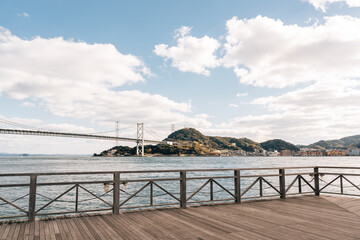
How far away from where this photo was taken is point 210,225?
5.41 m

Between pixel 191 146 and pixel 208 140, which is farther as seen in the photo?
pixel 208 140

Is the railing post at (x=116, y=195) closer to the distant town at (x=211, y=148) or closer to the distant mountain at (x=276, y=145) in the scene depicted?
the distant town at (x=211, y=148)

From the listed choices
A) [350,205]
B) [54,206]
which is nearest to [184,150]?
[54,206]

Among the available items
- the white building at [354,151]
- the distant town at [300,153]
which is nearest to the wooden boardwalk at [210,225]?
the distant town at [300,153]

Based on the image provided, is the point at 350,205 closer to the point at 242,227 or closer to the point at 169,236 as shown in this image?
the point at 242,227

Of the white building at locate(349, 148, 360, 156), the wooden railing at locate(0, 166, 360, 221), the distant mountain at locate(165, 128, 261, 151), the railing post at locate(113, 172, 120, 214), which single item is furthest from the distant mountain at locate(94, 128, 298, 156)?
the railing post at locate(113, 172, 120, 214)

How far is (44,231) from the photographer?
4.99m

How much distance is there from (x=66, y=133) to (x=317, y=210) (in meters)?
63.9

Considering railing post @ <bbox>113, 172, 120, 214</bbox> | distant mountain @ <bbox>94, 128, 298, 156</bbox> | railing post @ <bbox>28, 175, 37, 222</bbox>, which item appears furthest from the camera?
distant mountain @ <bbox>94, 128, 298, 156</bbox>

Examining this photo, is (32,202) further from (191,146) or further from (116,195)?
(191,146)

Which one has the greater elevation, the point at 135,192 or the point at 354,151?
the point at 135,192

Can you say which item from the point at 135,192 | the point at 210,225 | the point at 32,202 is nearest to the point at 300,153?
the point at 135,192

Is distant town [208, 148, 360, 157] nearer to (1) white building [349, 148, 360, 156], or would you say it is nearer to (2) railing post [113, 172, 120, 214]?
(1) white building [349, 148, 360, 156]

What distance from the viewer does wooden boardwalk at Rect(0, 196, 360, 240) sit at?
4730 millimetres
